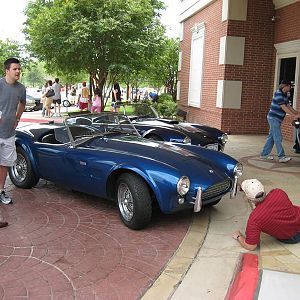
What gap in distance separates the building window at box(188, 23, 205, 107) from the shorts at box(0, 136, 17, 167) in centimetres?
1151

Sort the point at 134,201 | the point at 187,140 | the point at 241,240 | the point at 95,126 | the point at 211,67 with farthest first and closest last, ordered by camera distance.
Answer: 1. the point at 211,67
2. the point at 187,140
3. the point at 95,126
4. the point at 134,201
5. the point at 241,240

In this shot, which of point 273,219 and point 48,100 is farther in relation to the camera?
point 48,100

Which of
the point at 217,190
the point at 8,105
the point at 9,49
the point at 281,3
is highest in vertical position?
the point at 281,3

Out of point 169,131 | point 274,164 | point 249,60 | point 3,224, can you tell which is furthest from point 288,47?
point 3,224

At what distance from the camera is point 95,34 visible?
16.5 m

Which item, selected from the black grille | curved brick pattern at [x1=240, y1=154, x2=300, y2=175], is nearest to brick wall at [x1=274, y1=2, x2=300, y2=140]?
curved brick pattern at [x1=240, y1=154, x2=300, y2=175]

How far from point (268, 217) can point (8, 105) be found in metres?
3.36

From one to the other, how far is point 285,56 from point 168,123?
19.2 ft

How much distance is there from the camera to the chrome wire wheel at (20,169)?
6598mm

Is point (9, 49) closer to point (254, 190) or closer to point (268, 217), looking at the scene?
point (254, 190)

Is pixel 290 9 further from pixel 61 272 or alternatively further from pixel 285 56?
pixel 61 272

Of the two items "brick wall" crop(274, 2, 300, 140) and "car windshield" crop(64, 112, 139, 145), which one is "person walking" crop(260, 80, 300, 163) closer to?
"brick wall" crop(274, 2, 300, 140)

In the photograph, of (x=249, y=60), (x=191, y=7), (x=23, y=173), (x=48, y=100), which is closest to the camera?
(x=23, y=173)

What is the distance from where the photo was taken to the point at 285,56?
43.0ft
